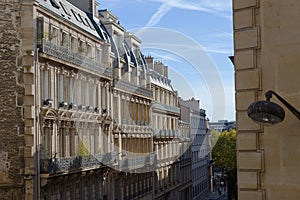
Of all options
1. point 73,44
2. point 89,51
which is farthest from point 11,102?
point 89,51

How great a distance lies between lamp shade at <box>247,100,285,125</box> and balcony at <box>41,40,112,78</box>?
18755 millimetres

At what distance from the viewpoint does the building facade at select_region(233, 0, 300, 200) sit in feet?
28.3

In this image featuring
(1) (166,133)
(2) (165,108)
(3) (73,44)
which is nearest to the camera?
(3) (73,44)

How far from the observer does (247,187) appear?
9.05 m

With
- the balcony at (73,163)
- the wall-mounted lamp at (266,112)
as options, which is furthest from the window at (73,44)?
A: the wall-mounted lamp at (266,112)

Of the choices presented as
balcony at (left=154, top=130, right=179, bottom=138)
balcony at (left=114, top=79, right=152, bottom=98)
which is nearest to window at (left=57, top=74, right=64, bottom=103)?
balcony at (left=114, top=79, right=152, bottom=98)

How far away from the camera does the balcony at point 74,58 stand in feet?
83.8

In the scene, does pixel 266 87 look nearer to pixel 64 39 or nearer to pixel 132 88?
pixel 64 39

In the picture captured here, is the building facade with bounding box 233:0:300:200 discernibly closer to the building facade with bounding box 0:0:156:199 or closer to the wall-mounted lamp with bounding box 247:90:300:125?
the wall-mounted lamp with bounding box 247:90:300:125

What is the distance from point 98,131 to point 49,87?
303 inches

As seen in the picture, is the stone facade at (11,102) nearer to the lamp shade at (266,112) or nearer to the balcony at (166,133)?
the lamp shade at (266,112)

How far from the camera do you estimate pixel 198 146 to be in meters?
76.9

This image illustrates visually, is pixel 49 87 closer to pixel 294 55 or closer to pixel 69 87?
pixel 69 87

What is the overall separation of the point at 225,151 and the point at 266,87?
2668 inches
